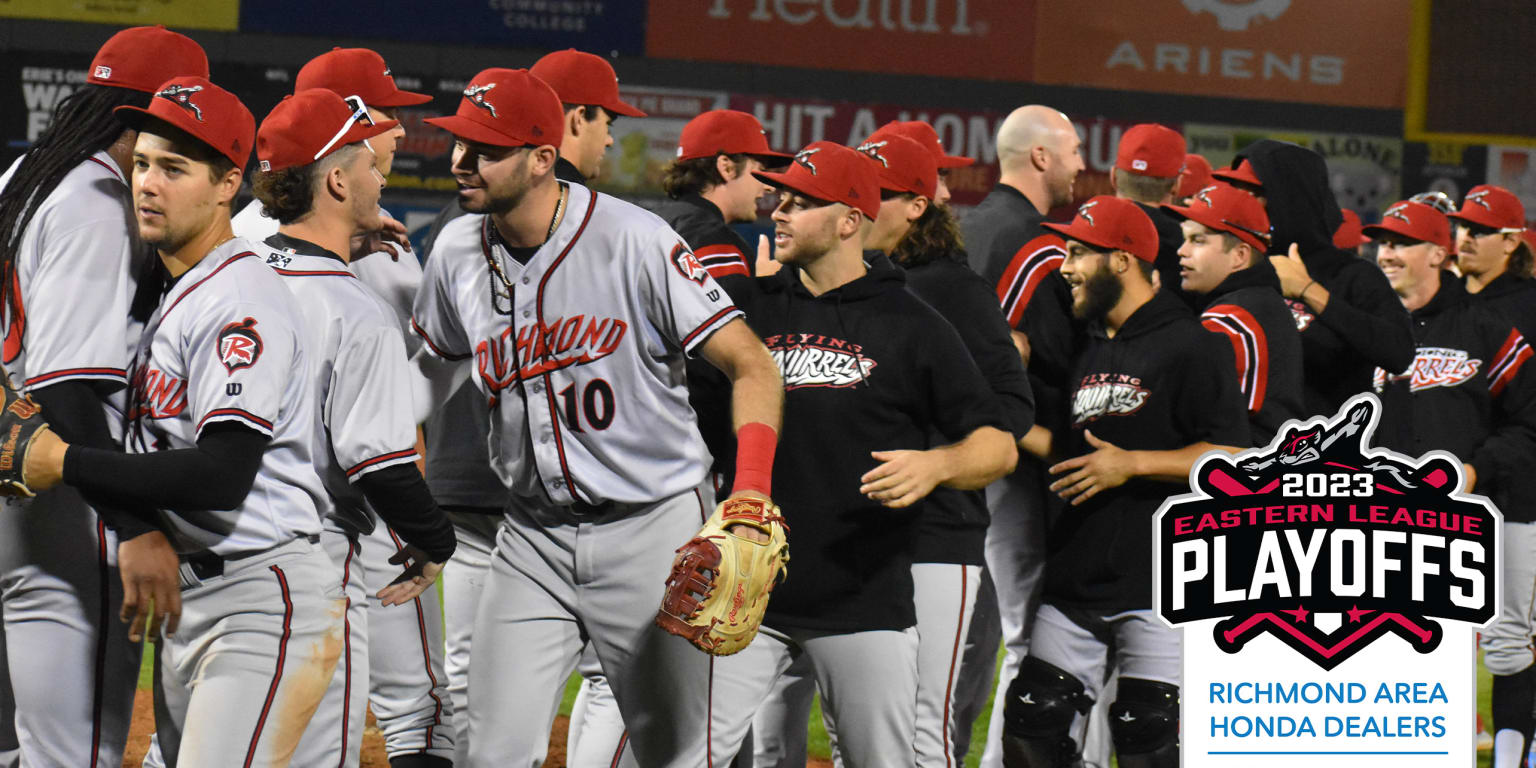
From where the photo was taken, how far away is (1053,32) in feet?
43.7

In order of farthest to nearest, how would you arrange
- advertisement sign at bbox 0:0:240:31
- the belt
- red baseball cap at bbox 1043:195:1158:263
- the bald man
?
advertisement sign at bbox 0:0:240:31 → the bald man → red baseball cap at bbox 1043:195:1158:263 → the belt

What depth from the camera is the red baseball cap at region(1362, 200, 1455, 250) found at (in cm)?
543

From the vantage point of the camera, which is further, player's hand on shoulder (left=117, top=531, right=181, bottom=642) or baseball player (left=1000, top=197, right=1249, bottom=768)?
baseball player (left=1000, top=197, right=1249, bottom=768)

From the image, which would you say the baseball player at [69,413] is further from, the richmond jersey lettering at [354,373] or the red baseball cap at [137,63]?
the richmond jersey lettering at [354,373]

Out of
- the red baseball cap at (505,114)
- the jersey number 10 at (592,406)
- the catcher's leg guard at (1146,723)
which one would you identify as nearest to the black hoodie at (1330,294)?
the catcher's leg guard at (1146,723)

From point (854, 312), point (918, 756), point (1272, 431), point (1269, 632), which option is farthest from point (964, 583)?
point (1272, 431)

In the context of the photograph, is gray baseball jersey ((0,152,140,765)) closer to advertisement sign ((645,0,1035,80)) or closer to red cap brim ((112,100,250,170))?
red cap brim ((112,100,250,170))

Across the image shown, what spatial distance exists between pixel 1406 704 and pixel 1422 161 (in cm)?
1120

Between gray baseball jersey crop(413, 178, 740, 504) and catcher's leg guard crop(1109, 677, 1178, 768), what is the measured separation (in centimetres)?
134

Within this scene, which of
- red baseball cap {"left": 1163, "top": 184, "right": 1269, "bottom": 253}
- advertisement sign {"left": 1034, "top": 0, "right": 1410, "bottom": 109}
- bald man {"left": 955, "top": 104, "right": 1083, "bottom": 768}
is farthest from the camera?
advertisement sign {"left": 1034, "top": 0, "right": 1410, "bottom": 109}

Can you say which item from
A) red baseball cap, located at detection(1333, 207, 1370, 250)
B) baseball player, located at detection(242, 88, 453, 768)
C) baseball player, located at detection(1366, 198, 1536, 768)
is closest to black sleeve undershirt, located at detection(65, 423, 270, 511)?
baseball player, located at detection(242, 88, 453, 768)

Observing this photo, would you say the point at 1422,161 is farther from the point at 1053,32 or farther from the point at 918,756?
the point at 918,756

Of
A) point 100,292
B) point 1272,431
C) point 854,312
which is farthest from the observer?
point 1272,431

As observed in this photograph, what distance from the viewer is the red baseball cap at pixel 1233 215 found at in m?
4.32
